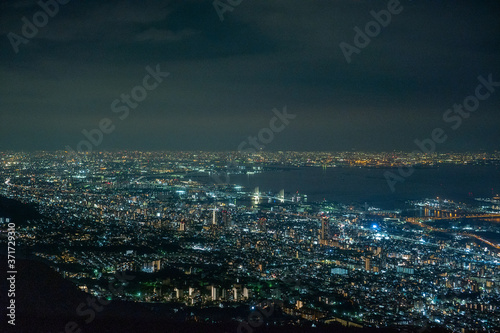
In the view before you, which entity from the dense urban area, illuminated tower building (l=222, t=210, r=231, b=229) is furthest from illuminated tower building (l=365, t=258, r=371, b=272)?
illuminated tower building (l=222, t=210, r=231, b=229)

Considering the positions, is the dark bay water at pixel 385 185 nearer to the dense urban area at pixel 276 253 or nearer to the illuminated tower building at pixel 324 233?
the dense urban area at pixel 276 253

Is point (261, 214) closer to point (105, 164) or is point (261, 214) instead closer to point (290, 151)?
point (105, 164)

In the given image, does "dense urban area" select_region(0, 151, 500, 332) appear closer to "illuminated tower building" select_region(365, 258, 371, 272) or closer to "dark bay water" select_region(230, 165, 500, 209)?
"illuminated tower building" select_region(365, 258, 371, 272)

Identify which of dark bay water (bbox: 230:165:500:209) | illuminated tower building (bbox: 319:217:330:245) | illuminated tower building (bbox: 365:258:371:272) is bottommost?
illuminated tower building (bbox: 365:258:371:272)

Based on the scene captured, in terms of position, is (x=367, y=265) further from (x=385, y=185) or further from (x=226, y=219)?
(x=385, y=185)

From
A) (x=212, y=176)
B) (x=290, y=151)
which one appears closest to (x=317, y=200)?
(x=212, y=176)

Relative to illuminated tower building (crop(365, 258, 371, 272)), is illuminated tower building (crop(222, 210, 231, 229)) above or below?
above

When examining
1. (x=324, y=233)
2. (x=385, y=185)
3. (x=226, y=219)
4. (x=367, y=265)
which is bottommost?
(x=367, y=265)

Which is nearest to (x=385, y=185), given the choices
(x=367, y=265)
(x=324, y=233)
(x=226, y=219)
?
(x=324, y=233)

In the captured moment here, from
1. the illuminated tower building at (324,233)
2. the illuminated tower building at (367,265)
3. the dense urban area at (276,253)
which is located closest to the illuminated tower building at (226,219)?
the dense urban area at (276,253)
